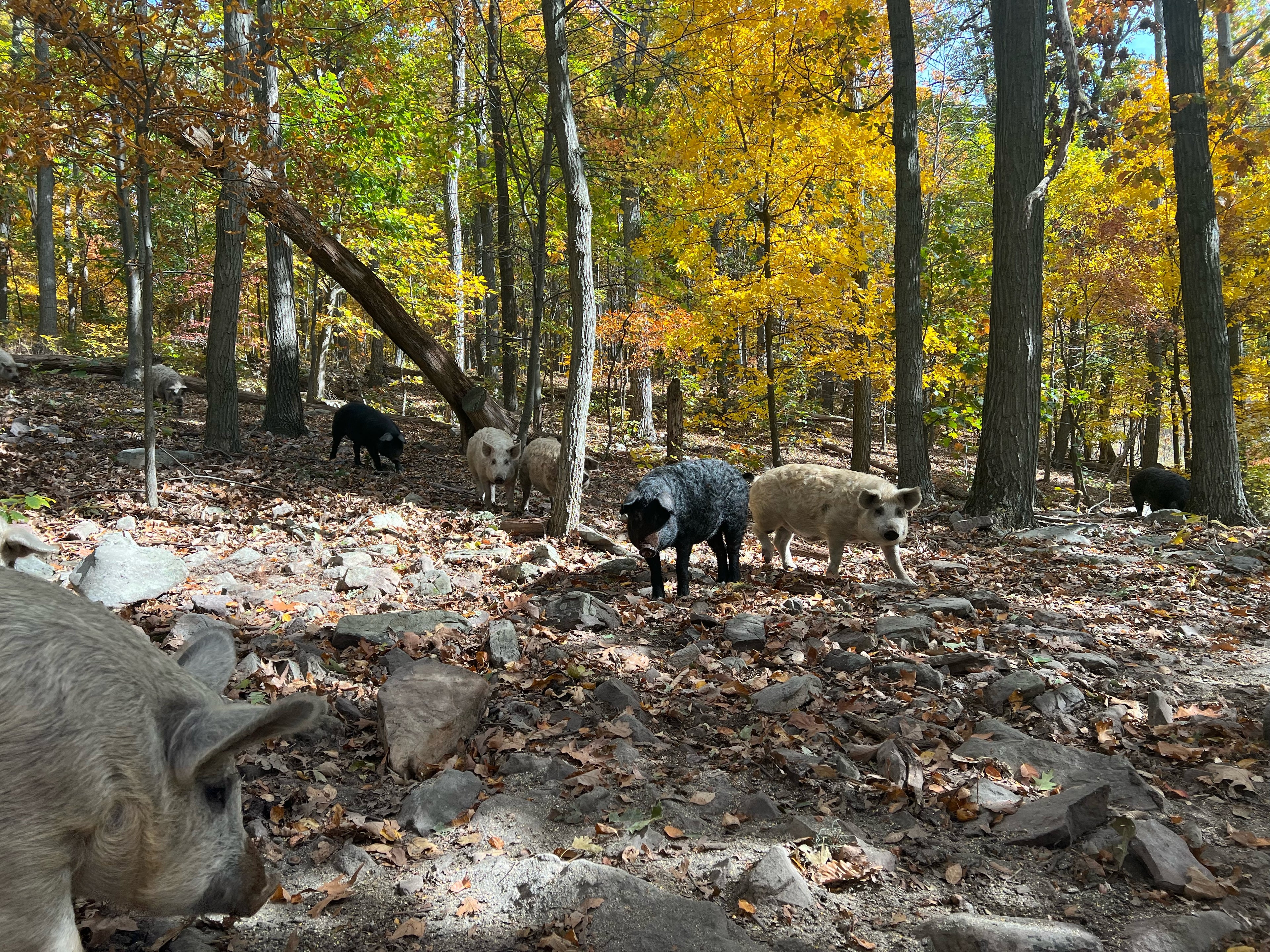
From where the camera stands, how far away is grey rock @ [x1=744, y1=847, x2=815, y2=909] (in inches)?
106

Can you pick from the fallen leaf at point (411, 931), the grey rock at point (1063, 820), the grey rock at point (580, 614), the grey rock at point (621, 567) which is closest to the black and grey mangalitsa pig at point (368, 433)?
the grey rock at point (621, 567)

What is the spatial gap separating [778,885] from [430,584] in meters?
4.60

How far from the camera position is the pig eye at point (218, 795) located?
2.29 metres

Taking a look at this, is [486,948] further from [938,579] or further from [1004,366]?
[1004,366]

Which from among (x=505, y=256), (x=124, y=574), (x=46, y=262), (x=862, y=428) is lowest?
(x=124, y=574)

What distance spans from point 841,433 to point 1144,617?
19985 millimetres

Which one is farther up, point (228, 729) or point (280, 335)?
point (280, 335)

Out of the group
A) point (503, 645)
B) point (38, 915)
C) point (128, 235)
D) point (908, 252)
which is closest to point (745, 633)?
point (503, 645)

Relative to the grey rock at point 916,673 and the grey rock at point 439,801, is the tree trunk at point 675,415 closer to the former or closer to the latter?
the grey rock at point 916,673

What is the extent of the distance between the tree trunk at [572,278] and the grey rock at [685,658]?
3.66m

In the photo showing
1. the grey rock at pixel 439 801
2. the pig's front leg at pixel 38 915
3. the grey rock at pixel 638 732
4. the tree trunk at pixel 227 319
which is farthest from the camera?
the tree trunk at pixel 227 319

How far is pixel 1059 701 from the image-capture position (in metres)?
4.26

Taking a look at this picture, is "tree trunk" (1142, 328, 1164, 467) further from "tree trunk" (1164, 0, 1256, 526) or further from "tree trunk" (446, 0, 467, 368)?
"tree trunk" (446, 0, 467, 368)

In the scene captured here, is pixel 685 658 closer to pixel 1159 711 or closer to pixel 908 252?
pixel 1159 711
